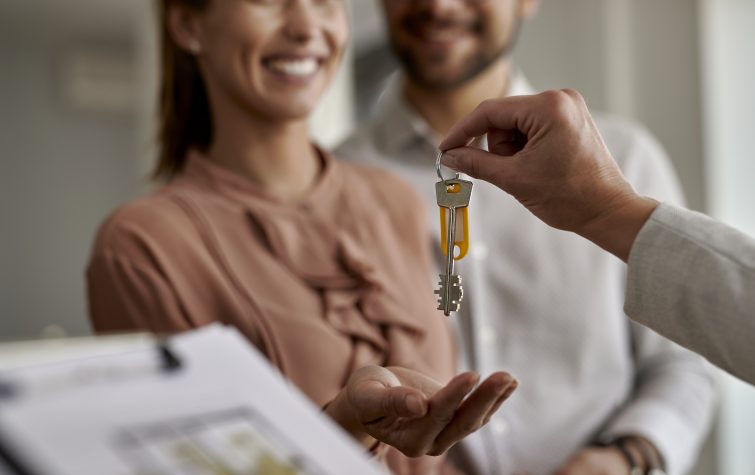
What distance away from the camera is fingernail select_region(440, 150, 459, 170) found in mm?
729

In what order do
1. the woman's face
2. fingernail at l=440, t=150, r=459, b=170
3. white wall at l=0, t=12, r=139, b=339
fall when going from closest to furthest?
fingernail at l=440, t=150, r=459, b=170 → the woman's face → white wall at l=0, t=12, r=139, b=339

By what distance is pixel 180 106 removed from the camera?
115 centimetres

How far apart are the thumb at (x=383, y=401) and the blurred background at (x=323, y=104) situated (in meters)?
0.83

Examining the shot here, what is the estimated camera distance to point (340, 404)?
713 mm

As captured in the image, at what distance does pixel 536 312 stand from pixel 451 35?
18.4 inches

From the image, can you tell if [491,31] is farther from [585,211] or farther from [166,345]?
[166,345]

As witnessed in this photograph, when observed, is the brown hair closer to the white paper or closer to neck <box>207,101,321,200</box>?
neck <box>207,101,321,200</box>

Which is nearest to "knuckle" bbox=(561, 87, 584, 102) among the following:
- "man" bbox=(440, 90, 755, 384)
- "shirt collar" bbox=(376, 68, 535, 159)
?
"man" bbox=(440, 90, 755, 384)

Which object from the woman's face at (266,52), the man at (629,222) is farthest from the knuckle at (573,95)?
the woman's face at (266,52)

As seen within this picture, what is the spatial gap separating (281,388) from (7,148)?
14.1 ft

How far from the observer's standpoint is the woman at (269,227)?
3.07ft

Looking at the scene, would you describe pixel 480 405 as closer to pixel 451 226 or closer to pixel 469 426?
pixel 469 426

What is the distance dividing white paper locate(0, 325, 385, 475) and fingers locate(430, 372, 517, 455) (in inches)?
7.0

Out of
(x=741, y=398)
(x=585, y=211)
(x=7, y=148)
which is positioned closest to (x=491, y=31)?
(x=585, y=211)
